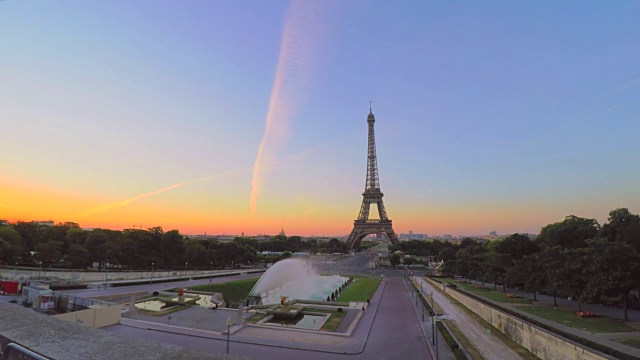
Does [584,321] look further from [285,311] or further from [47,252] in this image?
[47,252]

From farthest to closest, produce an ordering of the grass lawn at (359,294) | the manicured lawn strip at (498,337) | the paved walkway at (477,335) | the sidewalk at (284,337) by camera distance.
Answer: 1. the grass lawn at (359,294)
2. the sidewalk at (284,337)
3. the paved walkway at (477,335)
4. the manicured lawn strip at (498,337)

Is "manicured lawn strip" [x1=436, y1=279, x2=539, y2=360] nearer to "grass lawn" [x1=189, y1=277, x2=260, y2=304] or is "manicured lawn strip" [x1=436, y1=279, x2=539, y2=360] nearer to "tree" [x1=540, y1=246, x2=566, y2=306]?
"tree" [x1=540, y1=246, x2=566, y2=306]

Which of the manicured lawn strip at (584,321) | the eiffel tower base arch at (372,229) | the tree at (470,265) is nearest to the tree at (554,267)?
the manicured lawn strip at (584,321)

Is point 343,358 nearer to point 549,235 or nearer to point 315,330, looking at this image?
point 315,330

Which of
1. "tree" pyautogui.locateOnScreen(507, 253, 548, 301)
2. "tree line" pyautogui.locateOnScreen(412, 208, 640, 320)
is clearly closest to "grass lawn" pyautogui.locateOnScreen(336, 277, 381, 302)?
"tree line" pyautogui.locateOnScreen(412, 208, 640, 320)

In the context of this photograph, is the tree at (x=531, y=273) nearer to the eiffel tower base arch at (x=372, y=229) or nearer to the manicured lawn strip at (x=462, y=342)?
the manicured lawn strip at (x=462, y=342)
